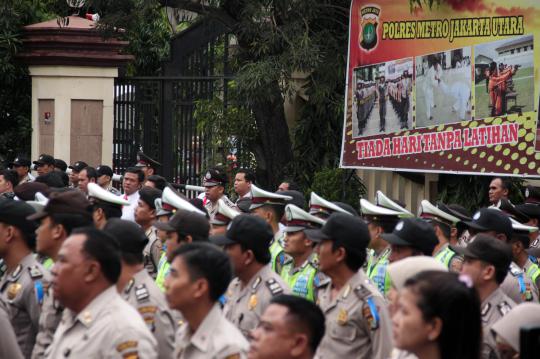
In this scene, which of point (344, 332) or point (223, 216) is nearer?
point (344, 332)

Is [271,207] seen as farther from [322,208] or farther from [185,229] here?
[185,229]

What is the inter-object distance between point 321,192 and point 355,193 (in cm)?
52

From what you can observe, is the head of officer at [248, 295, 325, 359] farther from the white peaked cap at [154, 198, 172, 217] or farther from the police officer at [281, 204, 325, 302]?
the white peaked cap at [154, 198, 172, 217]

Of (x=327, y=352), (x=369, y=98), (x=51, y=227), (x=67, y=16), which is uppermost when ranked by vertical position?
(x=67, y=16)

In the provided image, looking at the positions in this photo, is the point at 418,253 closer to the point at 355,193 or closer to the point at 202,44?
the point at 355,193

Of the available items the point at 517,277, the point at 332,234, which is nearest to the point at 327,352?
the point at 332,234

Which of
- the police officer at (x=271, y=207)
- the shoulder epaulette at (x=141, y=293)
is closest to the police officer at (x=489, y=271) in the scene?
the shoulder epaulette at (x=141, y=293)

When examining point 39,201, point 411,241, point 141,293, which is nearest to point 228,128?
point 39,201

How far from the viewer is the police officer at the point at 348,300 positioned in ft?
21.0

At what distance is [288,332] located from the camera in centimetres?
495

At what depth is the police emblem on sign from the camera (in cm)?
1491

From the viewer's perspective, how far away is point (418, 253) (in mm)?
7617

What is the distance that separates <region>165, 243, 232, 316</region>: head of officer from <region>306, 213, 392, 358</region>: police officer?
123cm

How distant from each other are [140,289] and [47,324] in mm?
579
